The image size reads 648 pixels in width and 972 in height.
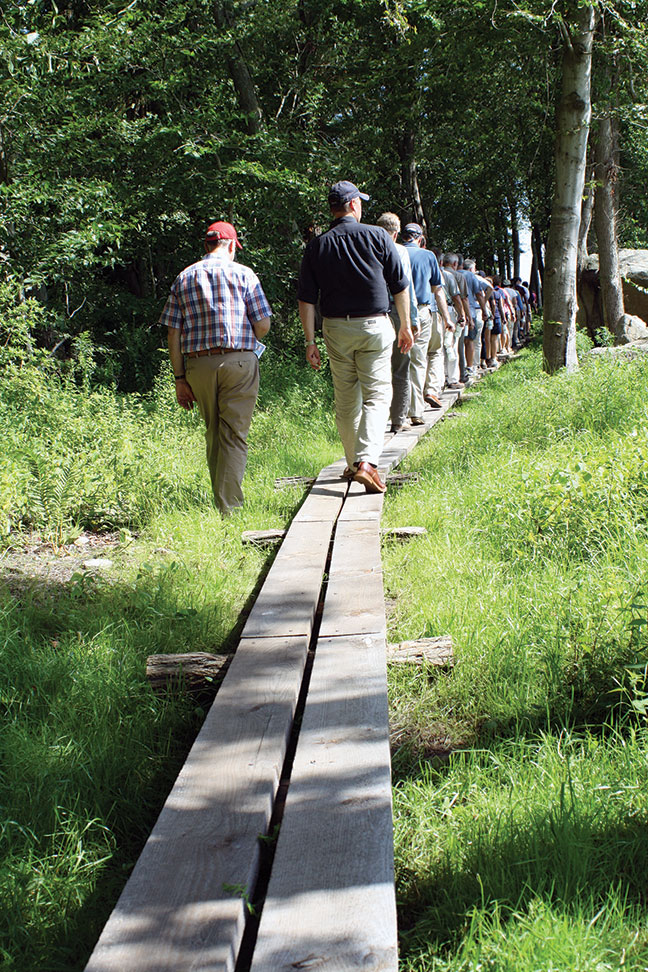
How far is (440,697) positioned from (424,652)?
0.76 ft

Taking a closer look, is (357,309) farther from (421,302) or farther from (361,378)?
(421,302)

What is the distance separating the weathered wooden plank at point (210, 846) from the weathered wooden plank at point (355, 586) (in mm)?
464

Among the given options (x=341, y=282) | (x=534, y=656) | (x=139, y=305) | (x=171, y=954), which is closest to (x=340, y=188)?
(x=341, y=282)

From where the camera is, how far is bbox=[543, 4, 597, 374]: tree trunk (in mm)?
10609

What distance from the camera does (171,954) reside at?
1812 millimetres

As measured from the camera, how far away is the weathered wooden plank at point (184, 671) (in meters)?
A: 3.52

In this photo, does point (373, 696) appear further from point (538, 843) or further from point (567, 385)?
point (567, 385)

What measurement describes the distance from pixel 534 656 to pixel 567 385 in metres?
5.75

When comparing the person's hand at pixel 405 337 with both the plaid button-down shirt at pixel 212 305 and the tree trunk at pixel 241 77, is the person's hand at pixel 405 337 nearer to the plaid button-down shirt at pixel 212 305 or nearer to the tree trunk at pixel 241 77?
the plaid button-down shirt at pixel 212 305

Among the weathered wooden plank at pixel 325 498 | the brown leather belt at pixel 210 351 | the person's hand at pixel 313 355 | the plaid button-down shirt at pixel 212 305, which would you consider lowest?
the weathered wooden plank at pixel 325 498

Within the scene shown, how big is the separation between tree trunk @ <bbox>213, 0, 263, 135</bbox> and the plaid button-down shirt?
36.6 ft

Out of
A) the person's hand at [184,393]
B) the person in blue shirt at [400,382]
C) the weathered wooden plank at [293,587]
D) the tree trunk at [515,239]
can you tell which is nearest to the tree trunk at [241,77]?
the person in blue shirt at [400,382]

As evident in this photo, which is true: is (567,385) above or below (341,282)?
below

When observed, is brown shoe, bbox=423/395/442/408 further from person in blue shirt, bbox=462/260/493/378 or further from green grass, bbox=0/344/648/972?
green grass, bbox=0/344/648/972
